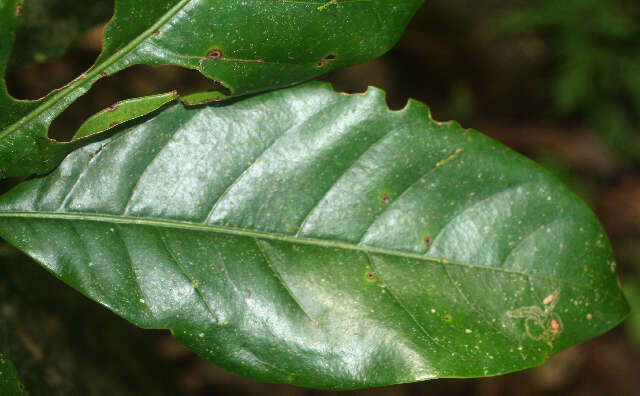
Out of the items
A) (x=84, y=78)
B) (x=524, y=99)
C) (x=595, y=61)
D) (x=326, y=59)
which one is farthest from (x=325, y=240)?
(x=595, y=61)

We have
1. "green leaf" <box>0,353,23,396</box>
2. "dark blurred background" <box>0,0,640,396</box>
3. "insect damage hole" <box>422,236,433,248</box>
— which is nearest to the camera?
"green leaf" <box>0,353,23,396</box>

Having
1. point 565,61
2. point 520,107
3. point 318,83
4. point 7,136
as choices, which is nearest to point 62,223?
point 7,136

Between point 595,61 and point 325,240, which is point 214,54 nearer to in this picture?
point 325,240

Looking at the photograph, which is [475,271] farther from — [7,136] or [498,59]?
[498,59]

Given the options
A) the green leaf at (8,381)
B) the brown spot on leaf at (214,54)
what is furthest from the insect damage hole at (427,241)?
the green leaf at (8,381)

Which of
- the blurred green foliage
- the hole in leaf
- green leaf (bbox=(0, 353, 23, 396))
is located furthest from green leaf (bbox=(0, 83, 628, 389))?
the blurred green foliage

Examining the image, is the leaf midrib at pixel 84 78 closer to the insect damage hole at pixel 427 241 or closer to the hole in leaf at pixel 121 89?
the insect damage hole at pixel 427 241

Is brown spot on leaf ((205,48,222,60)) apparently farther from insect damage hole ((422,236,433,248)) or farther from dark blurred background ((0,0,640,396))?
dark blurred background ((0,0,640,396))
